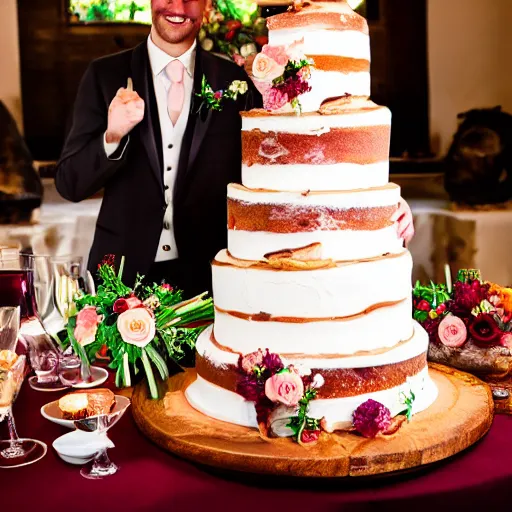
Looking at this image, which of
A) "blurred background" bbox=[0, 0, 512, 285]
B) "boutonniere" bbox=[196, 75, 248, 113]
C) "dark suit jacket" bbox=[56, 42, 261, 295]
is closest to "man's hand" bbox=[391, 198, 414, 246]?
"boutonniere" bbox=[196, 75, 248, 113]

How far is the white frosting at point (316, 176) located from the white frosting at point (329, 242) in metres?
0.13

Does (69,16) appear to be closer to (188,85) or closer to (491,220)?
(188,85)

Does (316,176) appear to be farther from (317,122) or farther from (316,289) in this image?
(316,289)

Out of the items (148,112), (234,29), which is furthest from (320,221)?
(234,29)

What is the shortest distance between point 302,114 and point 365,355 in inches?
26.3

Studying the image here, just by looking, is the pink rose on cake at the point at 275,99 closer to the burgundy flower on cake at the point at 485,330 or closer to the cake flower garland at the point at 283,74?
the cake flower garland at the point at 283,74

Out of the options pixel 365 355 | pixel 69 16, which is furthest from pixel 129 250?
pixel 365 355

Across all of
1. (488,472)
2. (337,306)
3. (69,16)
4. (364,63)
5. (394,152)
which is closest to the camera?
(488,472)

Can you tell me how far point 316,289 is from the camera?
6.51ft

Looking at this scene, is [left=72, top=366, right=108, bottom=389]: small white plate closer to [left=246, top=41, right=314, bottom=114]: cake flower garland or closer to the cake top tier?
[left=246, top=41, right=314, bottom=114]: cake flower garland

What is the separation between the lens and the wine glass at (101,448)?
1.75m

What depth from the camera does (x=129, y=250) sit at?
3279mm

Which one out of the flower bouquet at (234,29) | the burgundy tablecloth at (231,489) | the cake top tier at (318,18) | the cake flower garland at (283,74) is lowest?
the burgundy tablecloth at (231,489)

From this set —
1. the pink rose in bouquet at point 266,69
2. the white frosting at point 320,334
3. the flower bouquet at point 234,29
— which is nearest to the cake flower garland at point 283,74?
the pink rose in bouquet at point 266,69
